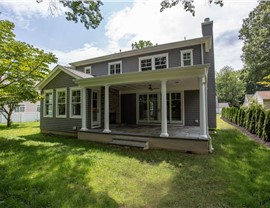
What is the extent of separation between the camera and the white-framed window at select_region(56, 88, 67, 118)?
31.3 feet

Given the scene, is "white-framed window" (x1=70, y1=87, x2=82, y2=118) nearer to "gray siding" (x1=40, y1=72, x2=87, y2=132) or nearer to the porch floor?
"gray siding" (x1=40, y1=72, x2=87, y2=132)

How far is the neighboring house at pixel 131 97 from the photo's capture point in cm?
777

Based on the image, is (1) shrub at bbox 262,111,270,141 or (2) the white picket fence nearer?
(1) shrub at bbox 262,111,270,141

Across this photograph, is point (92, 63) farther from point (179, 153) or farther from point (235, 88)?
point (235, 88)

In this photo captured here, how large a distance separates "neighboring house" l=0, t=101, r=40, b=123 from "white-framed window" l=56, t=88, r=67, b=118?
1092 centimetres

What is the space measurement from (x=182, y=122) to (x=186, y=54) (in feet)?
13.8

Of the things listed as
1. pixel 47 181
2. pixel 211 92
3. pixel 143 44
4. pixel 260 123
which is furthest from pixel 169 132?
pixel 143 44

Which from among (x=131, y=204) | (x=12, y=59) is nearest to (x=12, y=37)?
(x=12, y=59)

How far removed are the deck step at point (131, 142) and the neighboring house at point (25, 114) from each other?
51.9ft

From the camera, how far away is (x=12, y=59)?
7.04 meters

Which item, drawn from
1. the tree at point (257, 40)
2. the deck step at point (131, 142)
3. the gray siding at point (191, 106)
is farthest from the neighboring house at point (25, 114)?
the tree at point (257, 40)

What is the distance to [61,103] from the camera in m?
9.73

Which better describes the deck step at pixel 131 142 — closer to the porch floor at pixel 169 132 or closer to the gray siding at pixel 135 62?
the porch floor at pixel 169 132

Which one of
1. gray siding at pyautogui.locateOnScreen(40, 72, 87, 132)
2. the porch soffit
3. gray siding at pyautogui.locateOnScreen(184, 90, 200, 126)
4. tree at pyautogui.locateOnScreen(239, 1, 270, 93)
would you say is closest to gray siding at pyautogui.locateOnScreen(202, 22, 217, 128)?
gray siding at pyautogui.locateOnScreen(184, 90, 200, 126)
